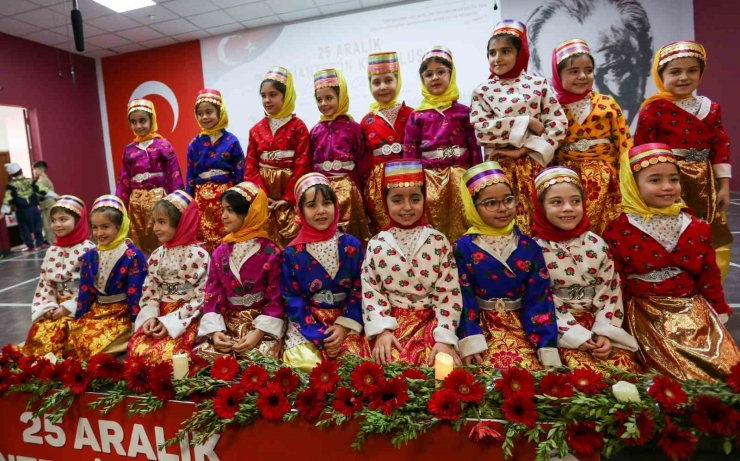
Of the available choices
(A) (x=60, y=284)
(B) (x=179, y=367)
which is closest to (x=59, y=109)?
(A) (x=60, y=284)

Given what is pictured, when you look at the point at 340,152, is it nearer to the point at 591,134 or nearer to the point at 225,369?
the point at 591,134

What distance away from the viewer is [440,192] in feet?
8.34

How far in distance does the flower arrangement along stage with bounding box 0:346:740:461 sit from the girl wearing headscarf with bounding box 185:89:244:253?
5.12 feet

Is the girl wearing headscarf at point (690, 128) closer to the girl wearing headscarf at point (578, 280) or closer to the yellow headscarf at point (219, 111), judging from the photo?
the girl wearing headscarf at point (578, 280)

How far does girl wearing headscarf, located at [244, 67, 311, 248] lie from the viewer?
9.48 feet

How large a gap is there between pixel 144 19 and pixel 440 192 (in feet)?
22.7

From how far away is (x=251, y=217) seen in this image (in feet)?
7.07

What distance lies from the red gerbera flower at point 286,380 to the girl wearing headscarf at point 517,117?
1441mm

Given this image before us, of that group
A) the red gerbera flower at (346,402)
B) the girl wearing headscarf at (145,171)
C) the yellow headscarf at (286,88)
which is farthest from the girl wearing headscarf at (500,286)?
the girl wearing headscarf at (145,171)

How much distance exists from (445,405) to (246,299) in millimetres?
1141

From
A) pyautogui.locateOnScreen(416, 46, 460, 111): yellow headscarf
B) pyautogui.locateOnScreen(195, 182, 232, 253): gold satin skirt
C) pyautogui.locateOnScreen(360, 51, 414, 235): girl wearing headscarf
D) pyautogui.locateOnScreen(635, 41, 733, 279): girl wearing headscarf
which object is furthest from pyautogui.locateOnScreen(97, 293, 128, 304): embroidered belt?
pyautogui.locateOnScreen(635, 41, 733, 279): girl wearing headscarf

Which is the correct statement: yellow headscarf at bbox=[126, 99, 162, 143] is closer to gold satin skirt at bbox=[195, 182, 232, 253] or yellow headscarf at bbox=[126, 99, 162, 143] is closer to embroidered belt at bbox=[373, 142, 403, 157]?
gold satin skirt at bbox=[195, 182, 232, 253]

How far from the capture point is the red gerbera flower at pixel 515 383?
134 cm

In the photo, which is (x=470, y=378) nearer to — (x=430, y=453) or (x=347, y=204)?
(x=430, y=453)
